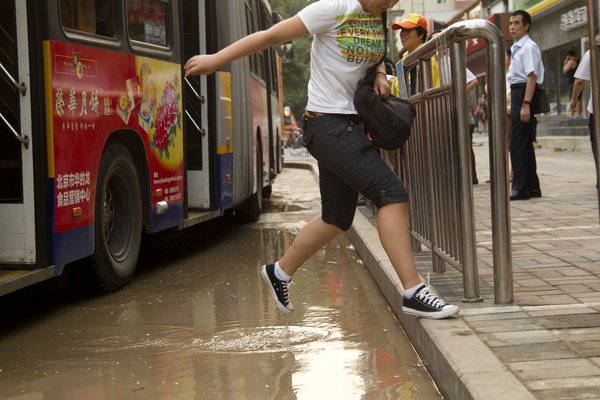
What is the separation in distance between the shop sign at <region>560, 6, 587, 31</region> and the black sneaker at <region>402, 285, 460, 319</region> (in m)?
25.2

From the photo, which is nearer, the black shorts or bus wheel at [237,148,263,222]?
the black shorts

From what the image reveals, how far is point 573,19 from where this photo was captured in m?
30.0

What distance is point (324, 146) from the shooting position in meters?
5.25

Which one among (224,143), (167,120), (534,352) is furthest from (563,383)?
(224,143)

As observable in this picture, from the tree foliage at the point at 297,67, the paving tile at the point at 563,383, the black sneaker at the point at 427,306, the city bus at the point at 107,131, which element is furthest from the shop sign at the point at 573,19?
the tree foliage at the point at 297,67

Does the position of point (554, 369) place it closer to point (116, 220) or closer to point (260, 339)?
point (260, 339)

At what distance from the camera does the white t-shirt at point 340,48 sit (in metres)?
5.18

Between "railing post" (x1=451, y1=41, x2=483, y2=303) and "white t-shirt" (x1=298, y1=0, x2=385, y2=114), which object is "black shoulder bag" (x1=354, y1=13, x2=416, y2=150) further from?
"railing post" (x1=451, y1=41, x2=483, y2=303)

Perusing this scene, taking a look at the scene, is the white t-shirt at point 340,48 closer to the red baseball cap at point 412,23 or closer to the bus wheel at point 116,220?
the bus wheel at point 116,220

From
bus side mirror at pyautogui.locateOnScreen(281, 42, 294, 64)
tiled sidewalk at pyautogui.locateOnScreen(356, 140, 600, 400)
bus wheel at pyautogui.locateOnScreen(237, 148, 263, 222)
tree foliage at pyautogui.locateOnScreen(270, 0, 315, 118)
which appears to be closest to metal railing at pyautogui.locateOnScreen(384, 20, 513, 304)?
tiled sidewalk at pyautogui.locateOnScreen(356, 140, 600, 400)

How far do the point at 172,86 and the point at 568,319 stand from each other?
4.30 meters

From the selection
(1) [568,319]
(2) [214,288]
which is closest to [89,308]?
(2) [214,288]

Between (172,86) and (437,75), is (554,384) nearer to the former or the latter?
(437,75)

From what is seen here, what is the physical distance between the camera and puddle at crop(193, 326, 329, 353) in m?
5.24
